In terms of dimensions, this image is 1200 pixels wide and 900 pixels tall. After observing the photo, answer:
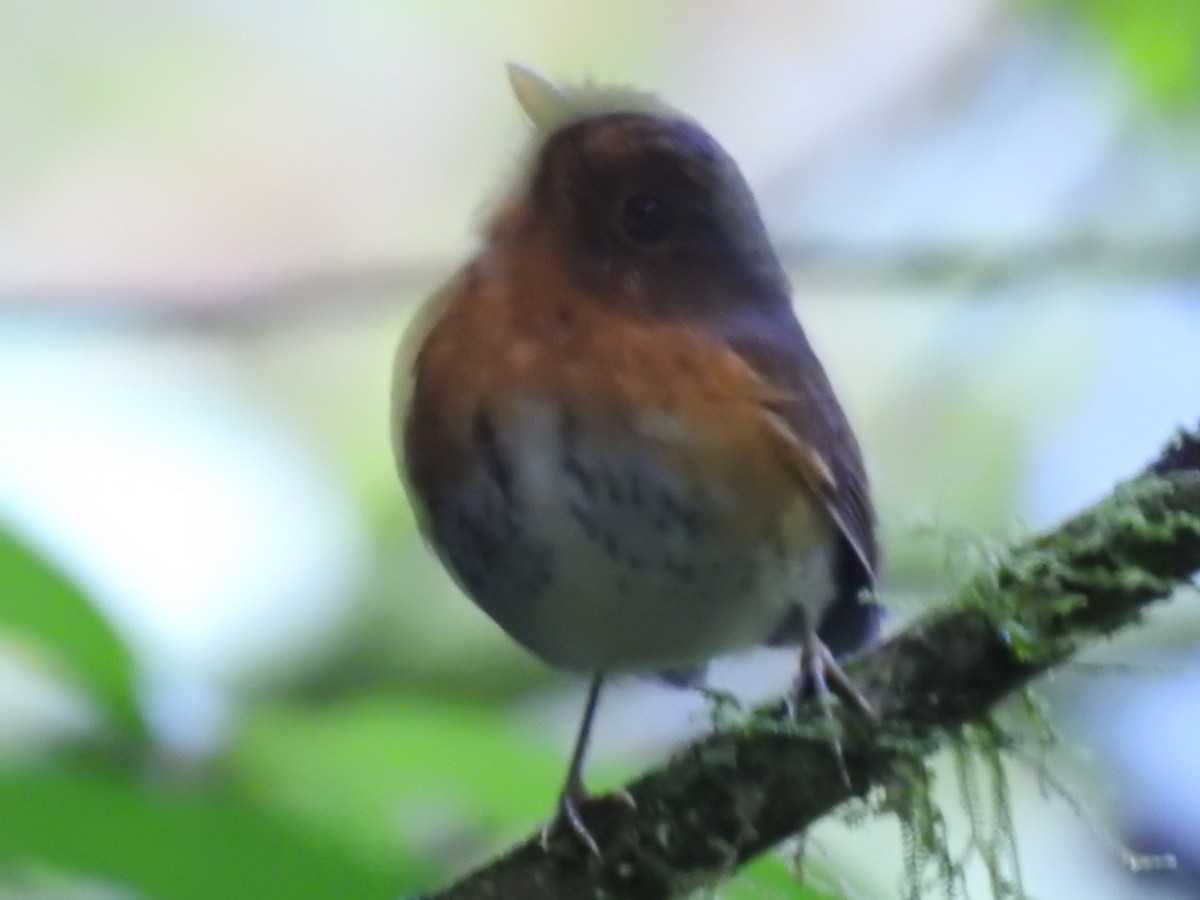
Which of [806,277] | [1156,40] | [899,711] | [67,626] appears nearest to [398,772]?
A: [67,626]

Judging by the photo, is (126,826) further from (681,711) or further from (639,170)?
(681,711)

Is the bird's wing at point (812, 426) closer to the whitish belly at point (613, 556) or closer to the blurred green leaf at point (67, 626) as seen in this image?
the whitish belly at point (613, 556)

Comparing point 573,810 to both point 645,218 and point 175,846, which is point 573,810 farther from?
point 645,218

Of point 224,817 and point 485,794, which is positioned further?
point 485,794

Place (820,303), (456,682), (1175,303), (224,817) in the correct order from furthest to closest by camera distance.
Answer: (820,303), (1175,303), (456,682), (224,817)

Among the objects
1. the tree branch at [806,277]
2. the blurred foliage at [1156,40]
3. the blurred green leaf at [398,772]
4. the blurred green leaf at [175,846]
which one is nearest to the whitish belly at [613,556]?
the blurred green leaf at [398,772]

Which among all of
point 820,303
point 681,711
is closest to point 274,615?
point 681,711

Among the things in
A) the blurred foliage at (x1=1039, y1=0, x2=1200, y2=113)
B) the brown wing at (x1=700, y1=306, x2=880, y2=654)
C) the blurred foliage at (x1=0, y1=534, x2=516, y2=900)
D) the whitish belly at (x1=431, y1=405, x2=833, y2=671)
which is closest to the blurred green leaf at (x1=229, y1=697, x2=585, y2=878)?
the blurred foliage at (x1=0, y1=534, x2=516, y2=900)
